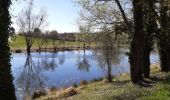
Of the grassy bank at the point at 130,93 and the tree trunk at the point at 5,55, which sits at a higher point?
the tree trunk at the point at 5,55

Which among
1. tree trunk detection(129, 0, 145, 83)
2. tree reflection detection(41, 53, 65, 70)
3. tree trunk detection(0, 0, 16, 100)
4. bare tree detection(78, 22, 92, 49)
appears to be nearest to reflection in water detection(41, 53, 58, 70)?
tree reflection detection(41, 53, 65, 70)

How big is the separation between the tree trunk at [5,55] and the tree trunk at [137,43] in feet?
37.5

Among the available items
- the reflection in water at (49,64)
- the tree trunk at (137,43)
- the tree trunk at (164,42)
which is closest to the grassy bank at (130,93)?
the tree trunk at (137,43)

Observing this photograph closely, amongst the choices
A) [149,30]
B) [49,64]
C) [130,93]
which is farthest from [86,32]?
[49,64]

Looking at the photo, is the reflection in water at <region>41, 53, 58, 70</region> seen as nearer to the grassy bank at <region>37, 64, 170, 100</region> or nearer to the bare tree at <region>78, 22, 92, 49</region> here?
the bare tree at <region>78, 22, 92, 49</region>

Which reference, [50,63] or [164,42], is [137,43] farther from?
[50,63]

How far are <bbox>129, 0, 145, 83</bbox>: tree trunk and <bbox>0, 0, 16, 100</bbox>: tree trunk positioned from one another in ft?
37.5

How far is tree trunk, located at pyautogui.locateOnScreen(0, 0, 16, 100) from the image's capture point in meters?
17.2

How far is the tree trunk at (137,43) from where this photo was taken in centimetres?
2702

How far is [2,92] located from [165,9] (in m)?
19.3

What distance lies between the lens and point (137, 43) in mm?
27031

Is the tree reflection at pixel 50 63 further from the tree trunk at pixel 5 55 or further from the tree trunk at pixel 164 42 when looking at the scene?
the tree trunk at pixel 5 55

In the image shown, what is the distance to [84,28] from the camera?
33719 millimetres

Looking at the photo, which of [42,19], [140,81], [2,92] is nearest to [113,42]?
[140,81]
